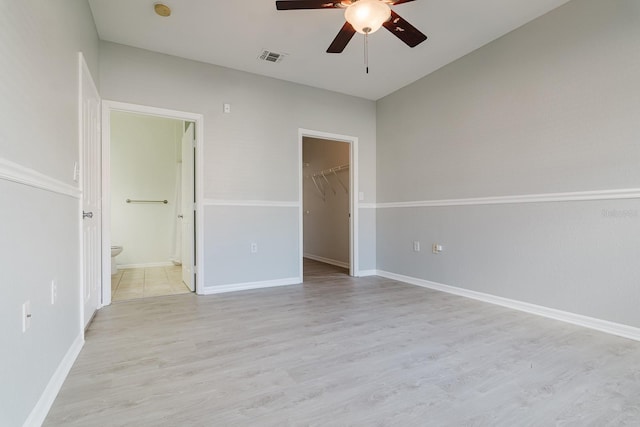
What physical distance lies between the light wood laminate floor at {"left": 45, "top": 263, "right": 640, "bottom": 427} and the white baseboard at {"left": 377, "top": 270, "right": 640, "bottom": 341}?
0.31 feet

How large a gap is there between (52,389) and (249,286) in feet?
7.26

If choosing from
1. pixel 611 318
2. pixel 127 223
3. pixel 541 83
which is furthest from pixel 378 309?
pixel 127 223

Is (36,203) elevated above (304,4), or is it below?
below

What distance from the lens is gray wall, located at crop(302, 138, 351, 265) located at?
5.20 meters

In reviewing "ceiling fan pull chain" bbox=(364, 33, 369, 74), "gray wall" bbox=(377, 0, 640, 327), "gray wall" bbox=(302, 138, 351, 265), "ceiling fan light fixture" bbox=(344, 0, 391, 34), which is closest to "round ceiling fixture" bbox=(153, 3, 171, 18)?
"ceiling fan light fixture" bbox=(344, 0, 391, 34)

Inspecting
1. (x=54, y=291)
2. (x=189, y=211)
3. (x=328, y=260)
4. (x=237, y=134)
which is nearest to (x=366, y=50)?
(x=237, y=134)

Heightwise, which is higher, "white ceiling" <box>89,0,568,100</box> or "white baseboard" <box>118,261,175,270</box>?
"white ceiling" <box>89,0,568,100</box>

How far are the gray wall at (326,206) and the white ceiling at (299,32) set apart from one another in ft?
6.09

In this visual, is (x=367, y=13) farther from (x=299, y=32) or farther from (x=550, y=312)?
(x=550, y=312)

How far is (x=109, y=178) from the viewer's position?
9.82 feet

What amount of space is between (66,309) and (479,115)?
372 centimetres

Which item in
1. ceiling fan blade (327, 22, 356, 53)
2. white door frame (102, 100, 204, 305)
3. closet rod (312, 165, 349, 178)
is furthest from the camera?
closet rod (312, 165, 349, 178)

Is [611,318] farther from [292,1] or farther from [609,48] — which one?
[292,1]

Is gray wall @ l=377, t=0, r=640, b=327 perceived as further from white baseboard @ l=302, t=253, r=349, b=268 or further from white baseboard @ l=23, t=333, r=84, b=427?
white baseboard @ l=23, t=333, r=84, b=427
